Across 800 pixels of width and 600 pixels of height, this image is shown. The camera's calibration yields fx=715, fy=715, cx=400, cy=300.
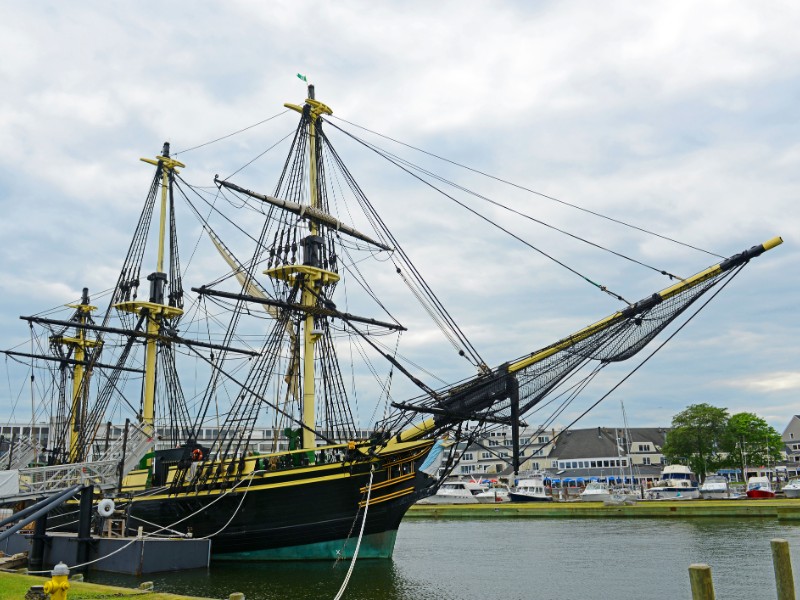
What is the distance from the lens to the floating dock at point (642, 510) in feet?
130

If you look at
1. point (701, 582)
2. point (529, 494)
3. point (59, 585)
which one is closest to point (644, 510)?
point (529, 494)

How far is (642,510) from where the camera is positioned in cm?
4697

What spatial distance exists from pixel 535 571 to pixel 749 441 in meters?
61.9

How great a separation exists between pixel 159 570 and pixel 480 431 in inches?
438

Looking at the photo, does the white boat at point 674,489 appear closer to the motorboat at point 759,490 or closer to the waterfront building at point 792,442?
the motorboat at point 759,490

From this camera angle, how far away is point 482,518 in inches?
2200

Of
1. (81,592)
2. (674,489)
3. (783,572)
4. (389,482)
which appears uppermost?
(389,482)

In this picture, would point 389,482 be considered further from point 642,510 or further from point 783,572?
point 642,510

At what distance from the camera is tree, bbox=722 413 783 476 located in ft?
246

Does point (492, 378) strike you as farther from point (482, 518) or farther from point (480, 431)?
point (482, 518)

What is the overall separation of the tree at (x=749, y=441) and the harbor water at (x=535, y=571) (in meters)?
41.4

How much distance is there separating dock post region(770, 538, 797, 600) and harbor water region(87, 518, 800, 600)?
774 centimetres

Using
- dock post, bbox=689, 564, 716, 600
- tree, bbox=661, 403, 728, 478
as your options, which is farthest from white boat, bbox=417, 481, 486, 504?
dock post, bbox=689, 564, 716, 600

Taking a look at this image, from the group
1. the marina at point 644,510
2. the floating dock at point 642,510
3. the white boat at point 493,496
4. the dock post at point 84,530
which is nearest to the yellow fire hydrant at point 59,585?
the dock post at point 84,530
